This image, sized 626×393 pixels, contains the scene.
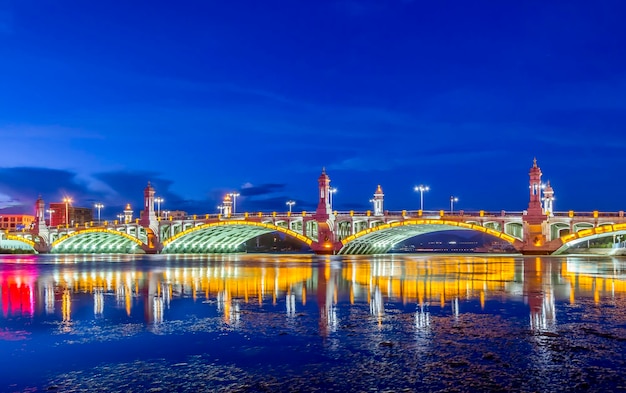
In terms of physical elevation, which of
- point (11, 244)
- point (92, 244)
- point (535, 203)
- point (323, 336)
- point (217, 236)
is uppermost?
point (535, 203)

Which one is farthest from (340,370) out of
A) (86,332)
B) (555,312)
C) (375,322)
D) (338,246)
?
(338,246)

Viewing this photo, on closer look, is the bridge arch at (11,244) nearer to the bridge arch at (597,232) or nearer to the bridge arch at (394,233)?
the bridge arch at (394,233)

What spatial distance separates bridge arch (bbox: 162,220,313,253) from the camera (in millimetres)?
94812

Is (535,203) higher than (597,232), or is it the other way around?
(535,203)

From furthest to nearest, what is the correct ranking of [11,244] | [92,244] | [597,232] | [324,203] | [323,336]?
[11,244] < [92,244] < [324,203] < [597,232] < [323,336]

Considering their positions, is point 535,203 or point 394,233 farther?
point 394,233

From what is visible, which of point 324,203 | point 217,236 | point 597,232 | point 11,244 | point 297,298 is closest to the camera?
point 297,298

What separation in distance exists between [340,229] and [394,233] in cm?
870

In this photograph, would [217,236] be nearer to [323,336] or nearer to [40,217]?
[40,217]

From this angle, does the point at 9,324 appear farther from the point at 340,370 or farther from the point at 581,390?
the point at 581,390

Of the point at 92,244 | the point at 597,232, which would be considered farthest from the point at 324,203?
the point at 92,244

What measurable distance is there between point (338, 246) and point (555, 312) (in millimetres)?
71756

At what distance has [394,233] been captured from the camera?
93312 millimetres

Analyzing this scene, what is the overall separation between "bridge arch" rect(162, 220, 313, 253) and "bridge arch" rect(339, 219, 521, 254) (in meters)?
7.59
